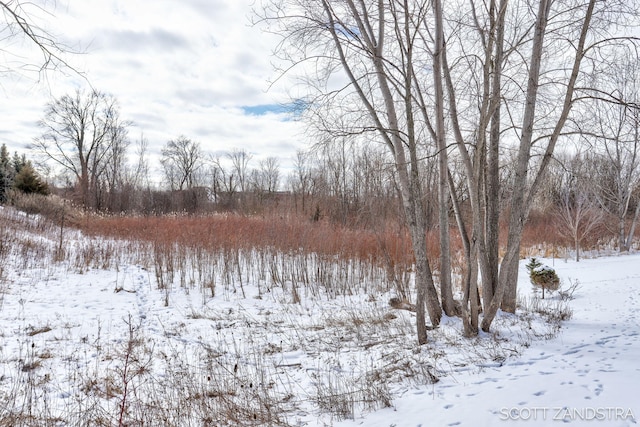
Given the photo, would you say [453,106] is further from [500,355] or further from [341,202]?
[341,202]

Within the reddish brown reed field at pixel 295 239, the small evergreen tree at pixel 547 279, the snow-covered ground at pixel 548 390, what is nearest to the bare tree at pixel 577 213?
the small evergreen tree at pixel 547 279

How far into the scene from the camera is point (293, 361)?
492cm

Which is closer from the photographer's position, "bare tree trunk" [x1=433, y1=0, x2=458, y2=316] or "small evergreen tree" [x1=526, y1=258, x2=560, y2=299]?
"bare tree trunk" [x1=433, y1=0, x2=458, y2=316]

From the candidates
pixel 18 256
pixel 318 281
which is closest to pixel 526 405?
pixel 318 281

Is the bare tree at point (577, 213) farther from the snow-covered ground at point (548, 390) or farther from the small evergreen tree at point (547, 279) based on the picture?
the snow-covered ground at point (548, 390)

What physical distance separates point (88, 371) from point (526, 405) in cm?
461

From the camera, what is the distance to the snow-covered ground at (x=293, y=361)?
10.0 ft

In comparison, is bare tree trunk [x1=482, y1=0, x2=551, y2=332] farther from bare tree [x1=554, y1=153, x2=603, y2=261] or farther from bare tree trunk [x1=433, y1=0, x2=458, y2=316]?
bare tree [x1=554, y1=153, x2=603, y2=261]

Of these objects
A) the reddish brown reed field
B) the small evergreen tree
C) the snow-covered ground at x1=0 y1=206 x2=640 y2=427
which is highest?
the reddish brown reed field

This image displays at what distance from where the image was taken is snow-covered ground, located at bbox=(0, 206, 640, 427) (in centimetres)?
306

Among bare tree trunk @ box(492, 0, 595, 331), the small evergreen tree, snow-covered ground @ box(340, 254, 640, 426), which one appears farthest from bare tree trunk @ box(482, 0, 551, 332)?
the small evergreen tree

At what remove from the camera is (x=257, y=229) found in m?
11.5

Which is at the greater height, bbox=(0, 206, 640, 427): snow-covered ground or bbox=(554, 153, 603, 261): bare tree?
bbox=(554, 153, 603, 261): bare tree

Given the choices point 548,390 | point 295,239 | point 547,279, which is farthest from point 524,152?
point 295,239
